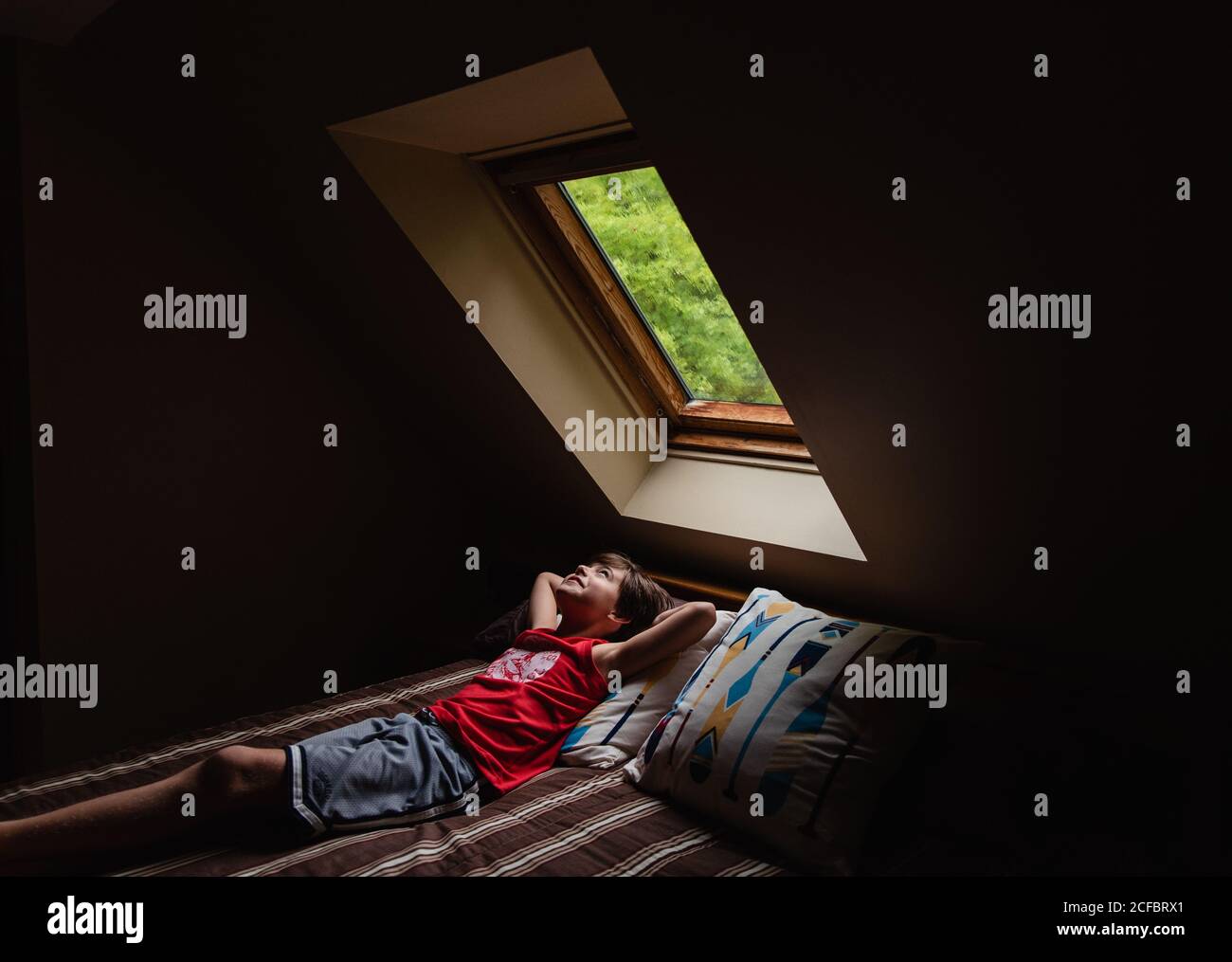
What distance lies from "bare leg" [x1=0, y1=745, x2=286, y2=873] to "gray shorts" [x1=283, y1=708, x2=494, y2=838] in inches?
2.1

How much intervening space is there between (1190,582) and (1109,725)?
1.21ft

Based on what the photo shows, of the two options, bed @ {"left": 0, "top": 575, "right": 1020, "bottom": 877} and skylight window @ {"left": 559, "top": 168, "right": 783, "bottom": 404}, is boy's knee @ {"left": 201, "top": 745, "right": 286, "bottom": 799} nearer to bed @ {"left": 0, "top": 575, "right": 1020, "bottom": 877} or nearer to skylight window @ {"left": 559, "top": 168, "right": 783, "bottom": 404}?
bed @ {"left": 0, "top": 575, "right": 1020, "bottom": 877}

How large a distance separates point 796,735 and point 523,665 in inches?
30.0

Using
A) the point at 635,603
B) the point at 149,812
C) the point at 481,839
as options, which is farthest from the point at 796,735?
the point at 149,812

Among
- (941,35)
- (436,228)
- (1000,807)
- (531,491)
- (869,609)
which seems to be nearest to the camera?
(941,35)

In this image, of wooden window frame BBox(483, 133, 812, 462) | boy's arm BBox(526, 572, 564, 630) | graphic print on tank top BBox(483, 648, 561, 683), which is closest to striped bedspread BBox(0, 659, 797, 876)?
graphic print on tank top BBox(483, 648, 561, 683)

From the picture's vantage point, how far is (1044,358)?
1349 millimetres

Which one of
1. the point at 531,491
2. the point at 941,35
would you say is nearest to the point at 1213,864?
the point at 941,35

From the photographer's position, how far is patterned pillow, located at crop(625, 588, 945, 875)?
1.54 metres

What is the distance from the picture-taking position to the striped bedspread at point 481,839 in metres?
1.50

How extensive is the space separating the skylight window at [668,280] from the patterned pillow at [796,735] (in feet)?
2.65

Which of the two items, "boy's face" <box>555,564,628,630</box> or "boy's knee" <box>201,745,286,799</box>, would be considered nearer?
"boy's knee" <box>201,745,286,799</box>

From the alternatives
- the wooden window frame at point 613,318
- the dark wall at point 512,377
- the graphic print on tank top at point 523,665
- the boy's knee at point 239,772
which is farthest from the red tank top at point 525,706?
the wooden window frame at point 613,318
